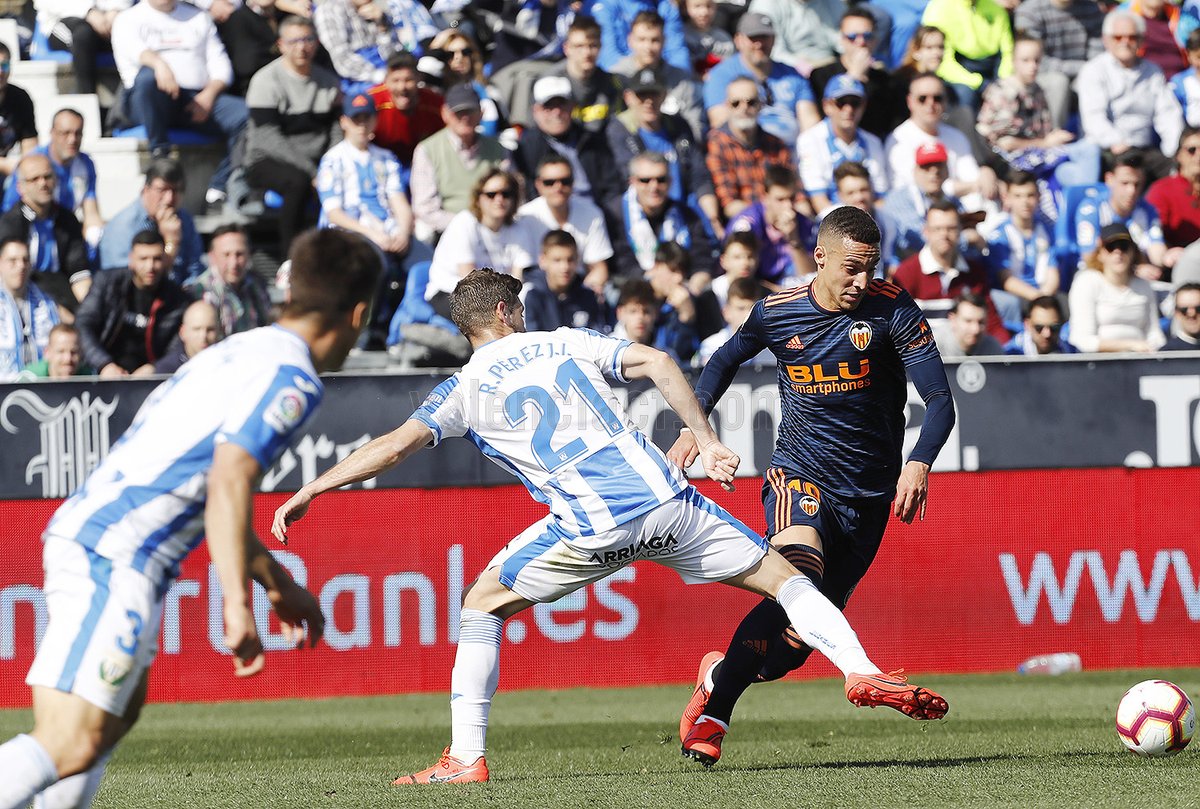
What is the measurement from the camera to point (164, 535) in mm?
4250

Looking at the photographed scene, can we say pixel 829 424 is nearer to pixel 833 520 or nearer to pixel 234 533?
pixel 833 520

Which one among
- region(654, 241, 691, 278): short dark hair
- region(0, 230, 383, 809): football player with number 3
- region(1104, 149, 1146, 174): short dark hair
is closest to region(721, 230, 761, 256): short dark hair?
region(654, 241, 691, 278): short dark hair

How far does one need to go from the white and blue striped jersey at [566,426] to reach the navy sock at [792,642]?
0.70 m

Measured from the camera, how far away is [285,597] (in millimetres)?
4371

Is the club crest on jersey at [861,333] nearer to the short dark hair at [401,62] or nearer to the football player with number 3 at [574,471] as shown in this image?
the football player with number 3 at [574,471]

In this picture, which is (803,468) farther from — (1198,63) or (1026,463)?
(1198,63)

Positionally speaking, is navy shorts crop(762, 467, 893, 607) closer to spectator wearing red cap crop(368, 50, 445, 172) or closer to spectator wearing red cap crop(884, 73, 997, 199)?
spectator wearing red cap crop(368, 50, 445, 172)

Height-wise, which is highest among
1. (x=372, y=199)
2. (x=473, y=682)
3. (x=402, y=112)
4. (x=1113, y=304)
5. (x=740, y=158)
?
(x=402, y=112)

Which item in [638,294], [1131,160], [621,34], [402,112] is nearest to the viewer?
[638,294]

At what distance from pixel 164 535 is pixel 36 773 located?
0.67 metres

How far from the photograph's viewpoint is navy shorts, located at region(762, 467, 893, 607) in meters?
7.03

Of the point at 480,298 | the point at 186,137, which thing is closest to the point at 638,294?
the point at 186,137

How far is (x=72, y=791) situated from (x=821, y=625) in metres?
3.03

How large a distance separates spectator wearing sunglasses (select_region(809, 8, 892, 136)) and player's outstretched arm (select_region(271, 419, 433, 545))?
29.1 feet
